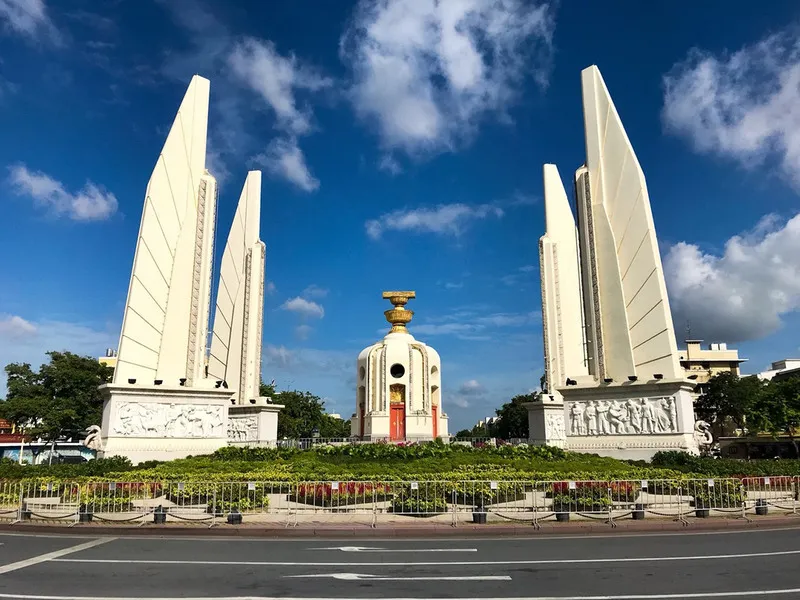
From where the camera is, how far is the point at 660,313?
712 inches

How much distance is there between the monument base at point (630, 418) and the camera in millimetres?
17297


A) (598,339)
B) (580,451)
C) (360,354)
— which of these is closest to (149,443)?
(580,451)

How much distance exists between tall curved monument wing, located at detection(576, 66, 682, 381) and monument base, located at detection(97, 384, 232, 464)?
13533 mm

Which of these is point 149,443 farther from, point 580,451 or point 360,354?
point 360,354

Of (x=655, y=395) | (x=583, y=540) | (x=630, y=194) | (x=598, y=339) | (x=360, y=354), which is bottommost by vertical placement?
(x=583, y=540)

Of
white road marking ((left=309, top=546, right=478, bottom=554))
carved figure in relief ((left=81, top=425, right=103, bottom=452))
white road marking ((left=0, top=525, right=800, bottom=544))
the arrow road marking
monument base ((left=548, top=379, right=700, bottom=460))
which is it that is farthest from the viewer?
carved figure in relief ((left=81, top=425, right=103, bottom=452))

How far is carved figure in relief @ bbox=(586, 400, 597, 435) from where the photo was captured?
18969 mm

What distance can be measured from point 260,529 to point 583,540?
17.8 feet

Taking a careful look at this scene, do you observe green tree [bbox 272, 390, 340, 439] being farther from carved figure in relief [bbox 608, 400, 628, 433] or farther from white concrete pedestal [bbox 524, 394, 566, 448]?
carved figure in relief [bbox 608, 400, 628, 433]

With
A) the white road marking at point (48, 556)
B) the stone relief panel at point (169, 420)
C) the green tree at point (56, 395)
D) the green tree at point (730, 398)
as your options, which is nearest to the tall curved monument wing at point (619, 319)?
the stone relief panel at point (169, 420)

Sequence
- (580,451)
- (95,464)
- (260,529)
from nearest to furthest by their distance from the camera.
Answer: (260,529), (95,464), (580,451)

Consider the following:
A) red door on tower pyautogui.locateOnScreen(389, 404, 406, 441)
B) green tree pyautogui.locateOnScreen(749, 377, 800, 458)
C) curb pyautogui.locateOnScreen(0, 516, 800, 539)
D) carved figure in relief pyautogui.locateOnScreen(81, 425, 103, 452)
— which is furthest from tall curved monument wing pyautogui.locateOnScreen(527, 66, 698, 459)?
green tree pyautogui.locateOnScreen(749, 377, 800, 458)

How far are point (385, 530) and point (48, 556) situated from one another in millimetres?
5051

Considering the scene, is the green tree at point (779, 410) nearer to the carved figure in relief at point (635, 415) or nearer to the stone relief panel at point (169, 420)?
the carved figure in relief at point (635, 415)
